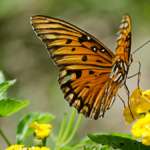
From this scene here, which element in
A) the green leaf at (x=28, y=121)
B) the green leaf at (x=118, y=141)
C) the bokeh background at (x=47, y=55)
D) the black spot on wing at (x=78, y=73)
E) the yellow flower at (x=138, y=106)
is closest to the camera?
the green leaf at (x=118, y=141)

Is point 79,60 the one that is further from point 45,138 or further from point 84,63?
point 45,138

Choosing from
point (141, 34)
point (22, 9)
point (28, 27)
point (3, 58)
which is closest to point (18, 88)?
point (3, 58)

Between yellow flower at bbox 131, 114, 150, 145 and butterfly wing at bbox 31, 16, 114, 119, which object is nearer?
yellow flower at bbox 131, 114, 150, 145

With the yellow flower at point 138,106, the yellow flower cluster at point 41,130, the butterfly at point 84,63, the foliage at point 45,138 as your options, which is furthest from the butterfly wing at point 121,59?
the yellow flower cluster at point 41,130

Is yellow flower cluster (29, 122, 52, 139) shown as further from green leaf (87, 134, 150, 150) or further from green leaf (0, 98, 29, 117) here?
green leaf (87, 134, 150, 150)

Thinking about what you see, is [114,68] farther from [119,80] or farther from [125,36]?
[125,36]

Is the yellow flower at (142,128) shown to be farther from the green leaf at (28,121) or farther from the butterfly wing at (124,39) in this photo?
the green leaf at (28,121)

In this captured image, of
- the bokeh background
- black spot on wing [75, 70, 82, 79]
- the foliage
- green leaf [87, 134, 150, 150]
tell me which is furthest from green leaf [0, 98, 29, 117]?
the bokeh background
